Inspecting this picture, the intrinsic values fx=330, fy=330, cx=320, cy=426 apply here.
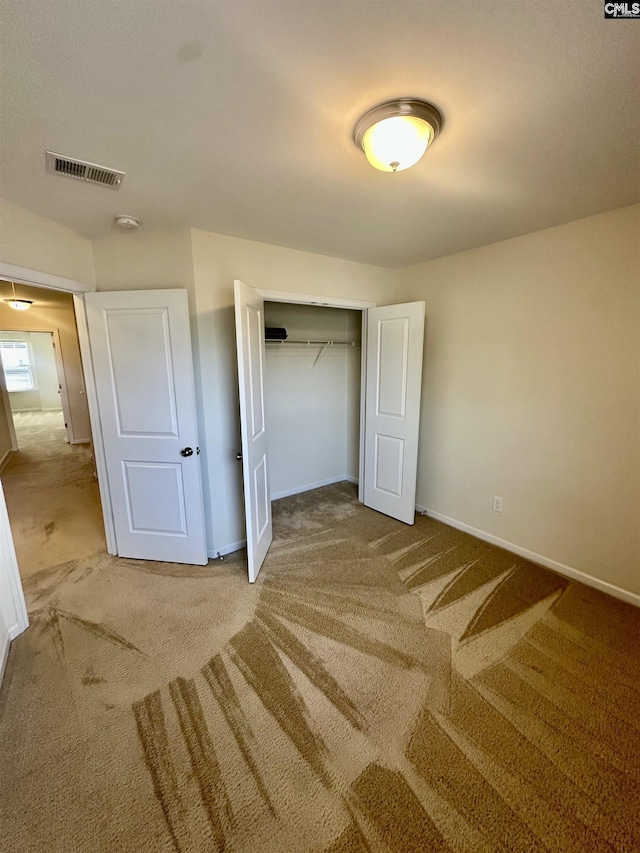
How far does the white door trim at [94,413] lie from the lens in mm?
2428

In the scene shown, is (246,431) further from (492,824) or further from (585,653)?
(585,653)

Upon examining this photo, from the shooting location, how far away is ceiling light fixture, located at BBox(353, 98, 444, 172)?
119 centimetres

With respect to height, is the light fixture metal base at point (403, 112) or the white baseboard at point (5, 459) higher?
the light fixture metal base at point (403, 112)

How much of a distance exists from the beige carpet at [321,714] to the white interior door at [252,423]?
1.01ft

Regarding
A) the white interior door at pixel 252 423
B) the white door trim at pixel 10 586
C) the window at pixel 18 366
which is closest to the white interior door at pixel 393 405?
the white interior door at pixel 252 423

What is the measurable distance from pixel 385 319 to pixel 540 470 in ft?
5.97

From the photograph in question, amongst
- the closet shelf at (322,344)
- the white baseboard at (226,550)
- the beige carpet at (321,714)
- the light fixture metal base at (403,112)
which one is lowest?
the beige carpet at (321,714)

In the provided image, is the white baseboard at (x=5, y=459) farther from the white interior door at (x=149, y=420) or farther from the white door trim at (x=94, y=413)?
the white interior door at (x=149, y=420)

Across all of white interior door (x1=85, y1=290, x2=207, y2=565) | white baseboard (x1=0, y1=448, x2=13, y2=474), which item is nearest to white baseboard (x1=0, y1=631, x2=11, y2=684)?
white interior door (x1=85, y1=290, x2=207, y2=565)

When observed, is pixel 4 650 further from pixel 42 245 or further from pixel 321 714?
pixel 42 245

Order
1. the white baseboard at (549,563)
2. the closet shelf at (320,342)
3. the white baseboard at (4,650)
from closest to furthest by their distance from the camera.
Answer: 1. the white baseboard at (4,650)
2. the white baseboard at (549,563)
3. the closet shelf at (320,342)

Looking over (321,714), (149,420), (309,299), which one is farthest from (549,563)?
(149,420)

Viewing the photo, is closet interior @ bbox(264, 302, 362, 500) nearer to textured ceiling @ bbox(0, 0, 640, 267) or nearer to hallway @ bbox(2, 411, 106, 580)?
textured ceiling @ bbox(0, 0, 640, 267)

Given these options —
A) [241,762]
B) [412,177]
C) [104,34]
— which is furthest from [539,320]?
[241,762]
